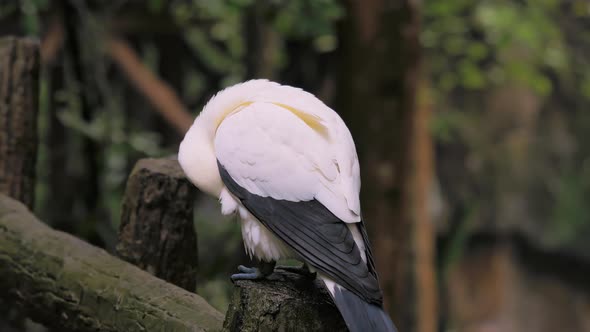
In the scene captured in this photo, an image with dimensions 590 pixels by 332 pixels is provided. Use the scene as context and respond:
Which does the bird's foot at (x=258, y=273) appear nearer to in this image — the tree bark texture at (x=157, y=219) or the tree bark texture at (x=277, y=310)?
the tree bark texture at (x=277, y=310)

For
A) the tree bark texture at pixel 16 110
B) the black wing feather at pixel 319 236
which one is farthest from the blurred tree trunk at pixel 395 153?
the black wing feather at pixel 319 236

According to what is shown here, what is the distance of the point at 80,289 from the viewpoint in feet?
5.65

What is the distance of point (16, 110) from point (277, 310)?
133 centimetres

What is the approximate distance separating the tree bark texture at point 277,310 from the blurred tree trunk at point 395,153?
181 cm

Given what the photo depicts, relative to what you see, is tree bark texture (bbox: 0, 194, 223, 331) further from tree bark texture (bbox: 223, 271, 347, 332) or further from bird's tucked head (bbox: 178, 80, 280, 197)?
bird's tucked head (bbox: 178, 80, 280, 197)

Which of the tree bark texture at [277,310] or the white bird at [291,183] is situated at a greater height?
the white bird at [291,183]

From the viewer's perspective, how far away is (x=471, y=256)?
5594 mm

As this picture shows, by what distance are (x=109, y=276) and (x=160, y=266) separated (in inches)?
9.9

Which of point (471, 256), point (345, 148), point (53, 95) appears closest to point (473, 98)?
point (471, 256)

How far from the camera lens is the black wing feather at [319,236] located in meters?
1.41

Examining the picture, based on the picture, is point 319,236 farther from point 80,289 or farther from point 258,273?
point 80,289

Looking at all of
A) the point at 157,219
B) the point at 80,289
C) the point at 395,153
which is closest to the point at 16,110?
the point at 157,219

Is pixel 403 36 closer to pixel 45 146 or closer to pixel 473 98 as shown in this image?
pixel 45 146

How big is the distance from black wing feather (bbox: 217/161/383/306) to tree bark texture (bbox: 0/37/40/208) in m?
1.01
